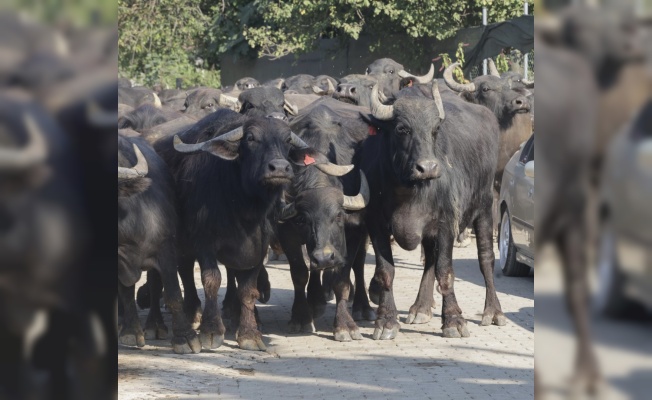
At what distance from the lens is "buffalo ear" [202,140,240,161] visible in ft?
32.8

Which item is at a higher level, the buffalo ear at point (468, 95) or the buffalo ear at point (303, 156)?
the buffalo ear at point (468, 95)

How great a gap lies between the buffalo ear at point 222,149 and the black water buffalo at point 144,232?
0.51 meters

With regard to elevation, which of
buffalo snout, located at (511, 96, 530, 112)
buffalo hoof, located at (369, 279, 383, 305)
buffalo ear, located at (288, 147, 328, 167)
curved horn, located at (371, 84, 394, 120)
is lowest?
buffalo hoof, located at (369, 279, 383, 305)

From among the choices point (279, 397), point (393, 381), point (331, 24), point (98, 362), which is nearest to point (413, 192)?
point (393, 381)

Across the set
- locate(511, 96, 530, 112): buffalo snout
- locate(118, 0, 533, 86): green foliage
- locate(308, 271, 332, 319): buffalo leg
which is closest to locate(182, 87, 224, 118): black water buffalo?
locate(511, 96, 530, 112): buffalo snout

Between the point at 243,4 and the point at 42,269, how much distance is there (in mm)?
42810

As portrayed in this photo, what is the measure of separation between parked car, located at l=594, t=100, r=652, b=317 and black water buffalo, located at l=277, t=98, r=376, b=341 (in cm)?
730

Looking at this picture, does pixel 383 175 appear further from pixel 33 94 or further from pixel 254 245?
pixel 33 94

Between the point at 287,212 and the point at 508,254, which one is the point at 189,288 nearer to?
the point at 287,212

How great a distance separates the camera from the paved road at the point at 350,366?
27.1 ft

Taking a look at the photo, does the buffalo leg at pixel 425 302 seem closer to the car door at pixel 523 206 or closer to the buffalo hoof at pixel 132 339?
the car door at pixel 523 206

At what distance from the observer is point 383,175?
1081 cm

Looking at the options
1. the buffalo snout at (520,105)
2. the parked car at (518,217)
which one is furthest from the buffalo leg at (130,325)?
the buffalo snout at (520,105)

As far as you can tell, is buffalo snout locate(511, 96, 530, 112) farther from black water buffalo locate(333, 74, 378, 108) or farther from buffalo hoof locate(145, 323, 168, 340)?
buffalo hoof locate(145, 323, 168, 340)
